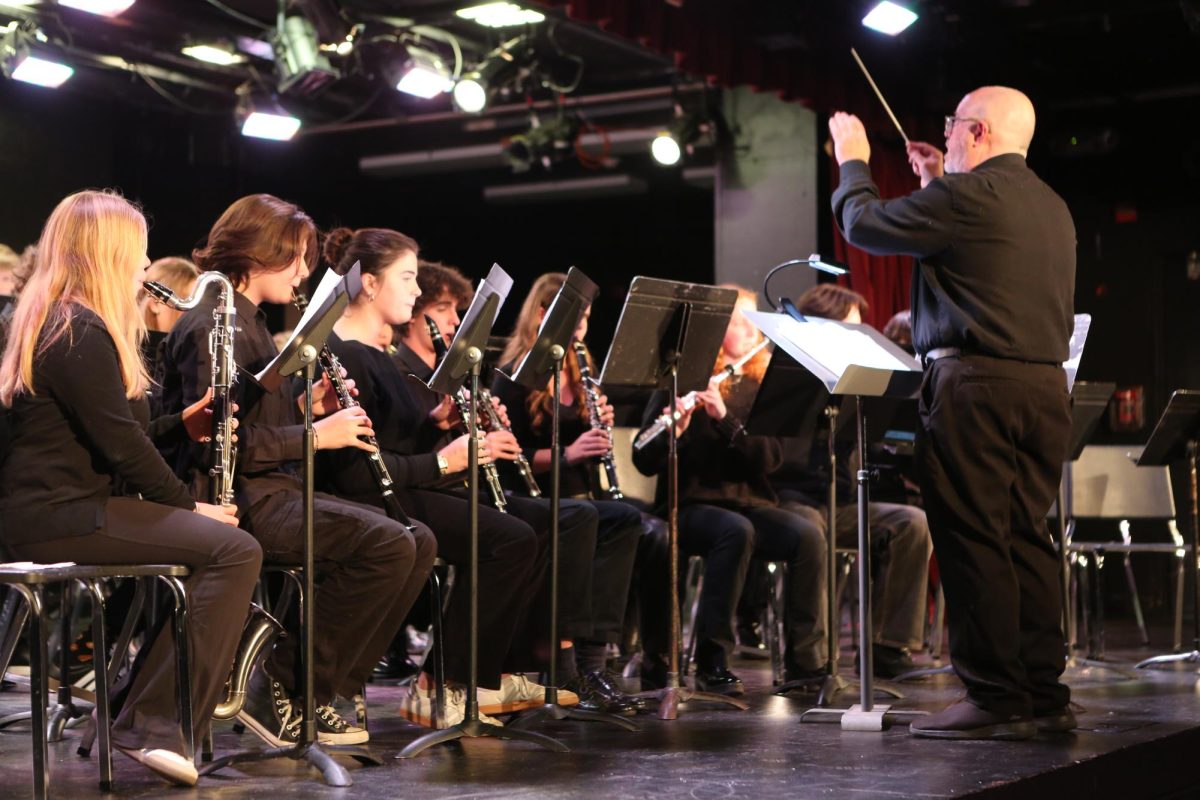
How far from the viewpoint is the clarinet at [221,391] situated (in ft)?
11.0

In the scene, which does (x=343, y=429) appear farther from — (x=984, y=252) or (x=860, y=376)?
(x=984, y=252)

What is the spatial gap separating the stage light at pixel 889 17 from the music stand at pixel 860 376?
2.95 metres

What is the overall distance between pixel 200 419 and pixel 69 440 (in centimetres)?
45

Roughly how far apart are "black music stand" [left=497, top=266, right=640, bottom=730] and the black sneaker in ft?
1.94

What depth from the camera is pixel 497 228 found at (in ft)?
38.9

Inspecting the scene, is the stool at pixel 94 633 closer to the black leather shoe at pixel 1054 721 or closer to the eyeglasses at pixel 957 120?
the black leather shoe at pixel 1054 721

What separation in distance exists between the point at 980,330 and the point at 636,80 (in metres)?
6.86

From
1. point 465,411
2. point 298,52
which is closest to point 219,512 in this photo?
point 465,411

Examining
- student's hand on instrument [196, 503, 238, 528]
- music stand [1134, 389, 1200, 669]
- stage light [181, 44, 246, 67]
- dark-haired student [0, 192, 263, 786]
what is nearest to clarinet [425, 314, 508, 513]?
student's hand on instrument [196, 503, 238, 528]

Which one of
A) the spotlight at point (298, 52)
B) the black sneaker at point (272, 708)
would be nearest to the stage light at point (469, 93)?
the spotlight at point (298, 52)

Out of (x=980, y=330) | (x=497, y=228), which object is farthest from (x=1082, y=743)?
(x=497, y=228)

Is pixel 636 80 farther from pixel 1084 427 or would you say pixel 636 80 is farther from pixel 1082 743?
pixel 1082 743

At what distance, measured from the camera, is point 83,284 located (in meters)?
3.11

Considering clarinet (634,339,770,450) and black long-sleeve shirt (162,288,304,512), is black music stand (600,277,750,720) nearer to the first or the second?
clarinet (634,339,770,450)
